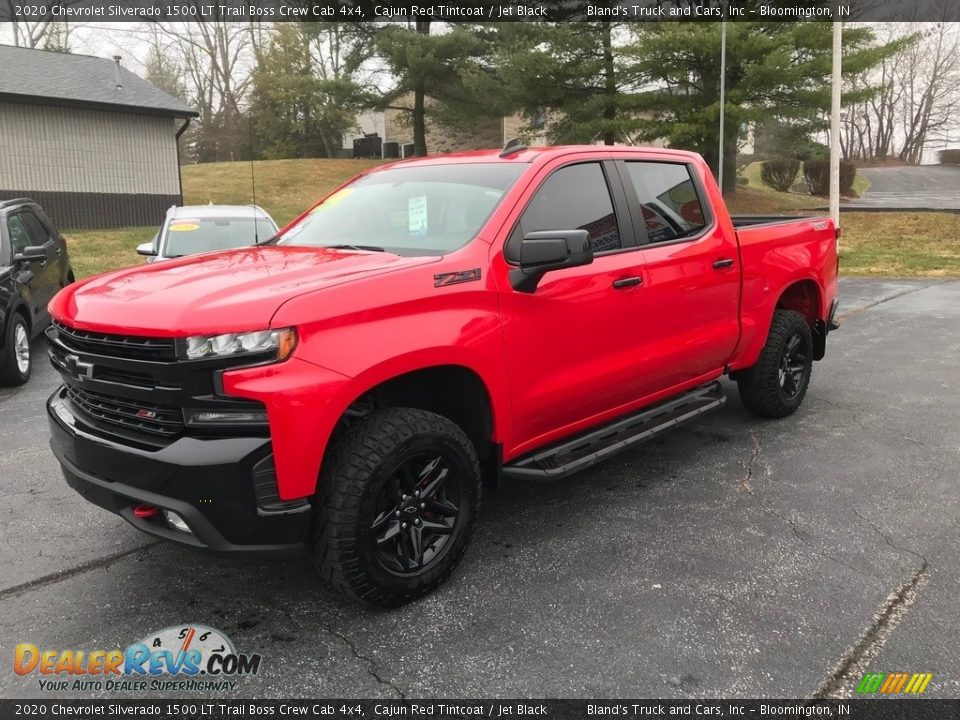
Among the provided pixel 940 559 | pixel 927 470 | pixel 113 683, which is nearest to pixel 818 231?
Answer: pixel 927 470

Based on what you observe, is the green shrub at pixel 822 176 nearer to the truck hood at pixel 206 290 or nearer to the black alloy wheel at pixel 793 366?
the black alloy wheel at pixel 793 366

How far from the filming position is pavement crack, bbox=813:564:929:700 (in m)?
2.66

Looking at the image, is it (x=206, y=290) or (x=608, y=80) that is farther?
(x=608, y=80)

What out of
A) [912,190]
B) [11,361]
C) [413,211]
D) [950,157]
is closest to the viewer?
[413,211]

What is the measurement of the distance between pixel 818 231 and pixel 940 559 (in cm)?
295

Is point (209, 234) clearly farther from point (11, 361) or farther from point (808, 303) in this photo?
point (808, 303)

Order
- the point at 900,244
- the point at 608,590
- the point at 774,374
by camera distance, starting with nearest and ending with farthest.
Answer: the point at 608,590 < the point at 774,374 < the point at 900,244

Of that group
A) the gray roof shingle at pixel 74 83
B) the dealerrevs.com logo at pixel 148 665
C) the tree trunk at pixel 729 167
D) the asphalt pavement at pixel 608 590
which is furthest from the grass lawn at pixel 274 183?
the dealerrevs.com logo at pixel 148 665

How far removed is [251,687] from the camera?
2707mm

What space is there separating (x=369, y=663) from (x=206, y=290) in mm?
1501

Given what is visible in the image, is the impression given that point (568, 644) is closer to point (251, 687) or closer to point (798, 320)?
point (251, 687)

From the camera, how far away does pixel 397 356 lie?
3.02 metres

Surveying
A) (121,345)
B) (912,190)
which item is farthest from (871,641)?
(912,190)

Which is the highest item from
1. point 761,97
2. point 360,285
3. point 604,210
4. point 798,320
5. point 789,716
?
point 761,97
